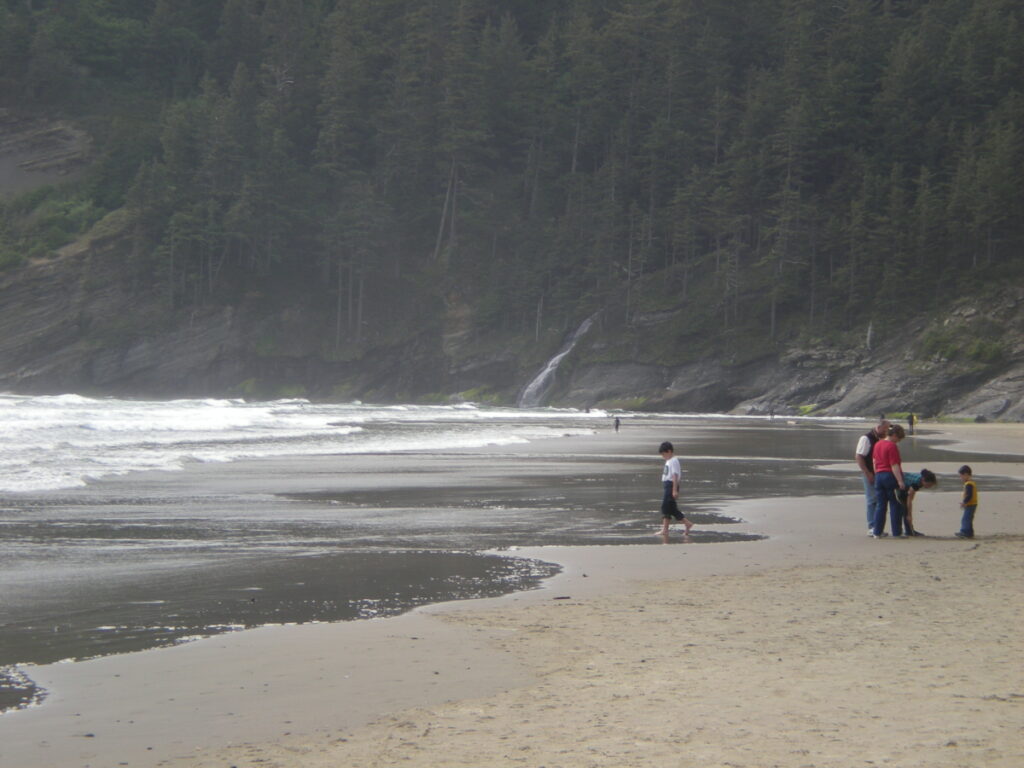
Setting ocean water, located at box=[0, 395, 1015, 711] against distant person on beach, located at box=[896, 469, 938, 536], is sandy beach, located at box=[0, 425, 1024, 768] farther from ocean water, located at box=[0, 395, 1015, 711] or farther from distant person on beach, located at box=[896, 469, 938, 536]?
distant person on beach, located at box=[896, 469, 938, 536]

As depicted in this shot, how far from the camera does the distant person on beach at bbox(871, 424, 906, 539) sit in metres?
14.3

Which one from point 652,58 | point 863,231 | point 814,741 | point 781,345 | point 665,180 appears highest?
point 652,58

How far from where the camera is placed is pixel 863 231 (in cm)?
6875

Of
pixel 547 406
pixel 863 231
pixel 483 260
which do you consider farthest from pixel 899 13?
pixel 547 406

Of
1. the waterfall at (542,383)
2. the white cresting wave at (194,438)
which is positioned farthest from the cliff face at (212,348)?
the white cresting wave at (194,438)

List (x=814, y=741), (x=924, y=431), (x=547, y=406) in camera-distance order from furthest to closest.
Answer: (x=547, y=406) → (x=924, y=431) → (x=814, y=741)

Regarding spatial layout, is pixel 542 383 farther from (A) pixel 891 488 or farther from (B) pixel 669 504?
(A) pixel 891 488

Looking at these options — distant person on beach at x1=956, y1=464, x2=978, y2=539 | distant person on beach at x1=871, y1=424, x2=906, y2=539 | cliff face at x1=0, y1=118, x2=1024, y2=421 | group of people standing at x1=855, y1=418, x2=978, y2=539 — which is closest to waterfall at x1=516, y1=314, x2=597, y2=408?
cliff face at x1=0, y1=118, x2=1024, y2=421

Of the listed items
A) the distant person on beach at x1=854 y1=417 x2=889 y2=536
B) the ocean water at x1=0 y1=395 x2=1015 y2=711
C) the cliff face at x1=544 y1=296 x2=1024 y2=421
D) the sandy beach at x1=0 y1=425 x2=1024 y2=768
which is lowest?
the sandy beach at x1=0 y1=425 x2=1024 y2=768

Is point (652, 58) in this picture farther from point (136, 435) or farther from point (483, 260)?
point (136, 435)

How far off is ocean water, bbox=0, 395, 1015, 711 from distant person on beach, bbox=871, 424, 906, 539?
200 centimetres

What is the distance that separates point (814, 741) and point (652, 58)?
302 feet

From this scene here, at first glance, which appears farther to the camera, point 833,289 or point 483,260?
point 483,260

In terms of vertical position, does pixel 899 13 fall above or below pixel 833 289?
above
